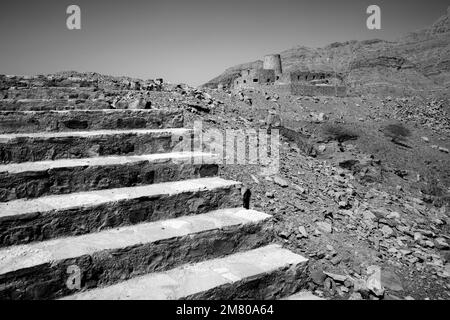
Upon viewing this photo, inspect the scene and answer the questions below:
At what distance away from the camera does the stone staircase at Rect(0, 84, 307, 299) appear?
166 cm

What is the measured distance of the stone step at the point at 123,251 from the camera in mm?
1549

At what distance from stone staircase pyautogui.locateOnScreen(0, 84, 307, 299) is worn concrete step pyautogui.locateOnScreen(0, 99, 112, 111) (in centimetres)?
65

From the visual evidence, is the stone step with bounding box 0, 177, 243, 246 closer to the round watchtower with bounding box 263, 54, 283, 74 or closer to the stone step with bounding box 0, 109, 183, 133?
the stone step with bounding box 0, 109, 183, 133

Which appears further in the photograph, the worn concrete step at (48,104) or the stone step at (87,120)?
the worn concrete step at (48,104)

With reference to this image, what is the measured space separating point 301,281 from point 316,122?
34.4 feet

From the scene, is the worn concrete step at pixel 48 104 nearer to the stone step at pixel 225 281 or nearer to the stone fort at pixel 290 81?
the stone step at pixel 225 281

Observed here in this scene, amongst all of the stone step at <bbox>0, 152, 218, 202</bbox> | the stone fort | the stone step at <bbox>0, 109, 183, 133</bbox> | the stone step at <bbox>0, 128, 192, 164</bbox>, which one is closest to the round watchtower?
the stone fort

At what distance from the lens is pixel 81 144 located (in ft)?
8.34

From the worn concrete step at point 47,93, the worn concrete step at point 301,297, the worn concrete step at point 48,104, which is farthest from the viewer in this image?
Result: the worn concrete step at point 47,93

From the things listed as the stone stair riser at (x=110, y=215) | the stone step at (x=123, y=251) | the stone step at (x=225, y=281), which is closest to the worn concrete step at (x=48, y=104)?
the stone stair riser at (x=110, y=215)

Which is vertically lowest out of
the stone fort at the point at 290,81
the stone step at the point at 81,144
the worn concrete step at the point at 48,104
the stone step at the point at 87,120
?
the stone step at the point at 81,144

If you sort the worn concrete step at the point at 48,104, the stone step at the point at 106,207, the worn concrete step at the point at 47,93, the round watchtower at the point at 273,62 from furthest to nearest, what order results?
the round watchtower at the point at 273,62
the worn concrete step at the point at 47,93
the worn concrete step at the point at 48,104
the stone step at the point at 106,207

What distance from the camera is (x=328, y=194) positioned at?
5.48m

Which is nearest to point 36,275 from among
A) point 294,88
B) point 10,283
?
point 10,283
